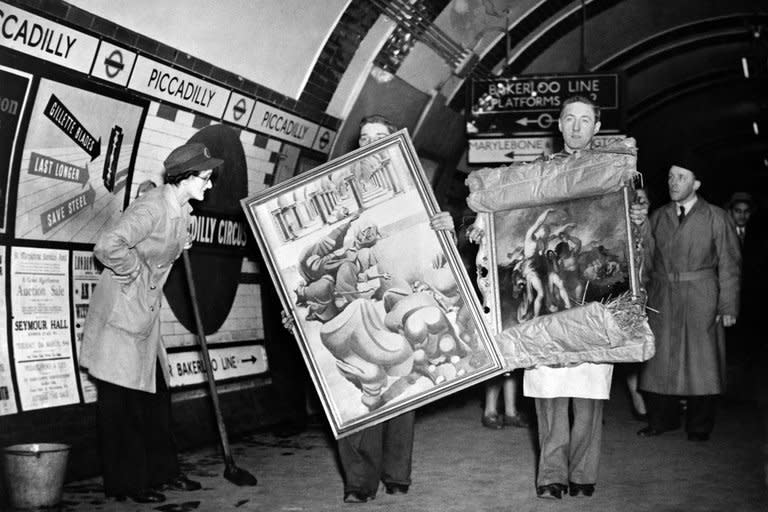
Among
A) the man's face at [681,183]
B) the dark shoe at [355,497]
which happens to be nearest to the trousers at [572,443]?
the dark shoe at [355,497]

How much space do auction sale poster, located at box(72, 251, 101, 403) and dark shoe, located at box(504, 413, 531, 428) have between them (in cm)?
356

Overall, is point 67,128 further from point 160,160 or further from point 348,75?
point 348,75

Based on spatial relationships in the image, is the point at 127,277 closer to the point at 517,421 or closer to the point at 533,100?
the point at 517,421

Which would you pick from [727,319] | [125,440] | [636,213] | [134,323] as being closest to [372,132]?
[636,213]

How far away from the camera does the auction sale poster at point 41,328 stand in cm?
584

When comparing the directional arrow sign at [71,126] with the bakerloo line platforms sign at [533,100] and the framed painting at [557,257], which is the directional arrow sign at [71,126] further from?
the bakerloo line platforms sign at [533,100]

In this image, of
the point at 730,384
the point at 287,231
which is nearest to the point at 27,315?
the point at 287,231

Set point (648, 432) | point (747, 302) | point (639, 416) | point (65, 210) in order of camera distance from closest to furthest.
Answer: point (65, 210) < point (648, 432) < point (639, 416) < point (747, 302)

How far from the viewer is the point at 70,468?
6.09m

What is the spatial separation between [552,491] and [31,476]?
2635mm

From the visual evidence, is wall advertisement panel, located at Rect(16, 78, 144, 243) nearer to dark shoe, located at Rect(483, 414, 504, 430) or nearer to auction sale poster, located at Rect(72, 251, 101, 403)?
auction sale poster, located at Rect(72, 251, 101, 403)

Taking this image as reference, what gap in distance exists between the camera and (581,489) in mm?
5738

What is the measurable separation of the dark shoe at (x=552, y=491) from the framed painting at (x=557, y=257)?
86 cm

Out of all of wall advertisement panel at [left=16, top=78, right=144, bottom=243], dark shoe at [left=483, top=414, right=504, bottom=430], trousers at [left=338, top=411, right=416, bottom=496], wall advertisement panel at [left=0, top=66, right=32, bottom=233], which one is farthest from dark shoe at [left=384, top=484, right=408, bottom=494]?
dark shoe at [left=483, top=414, right=504, bottom=430]
